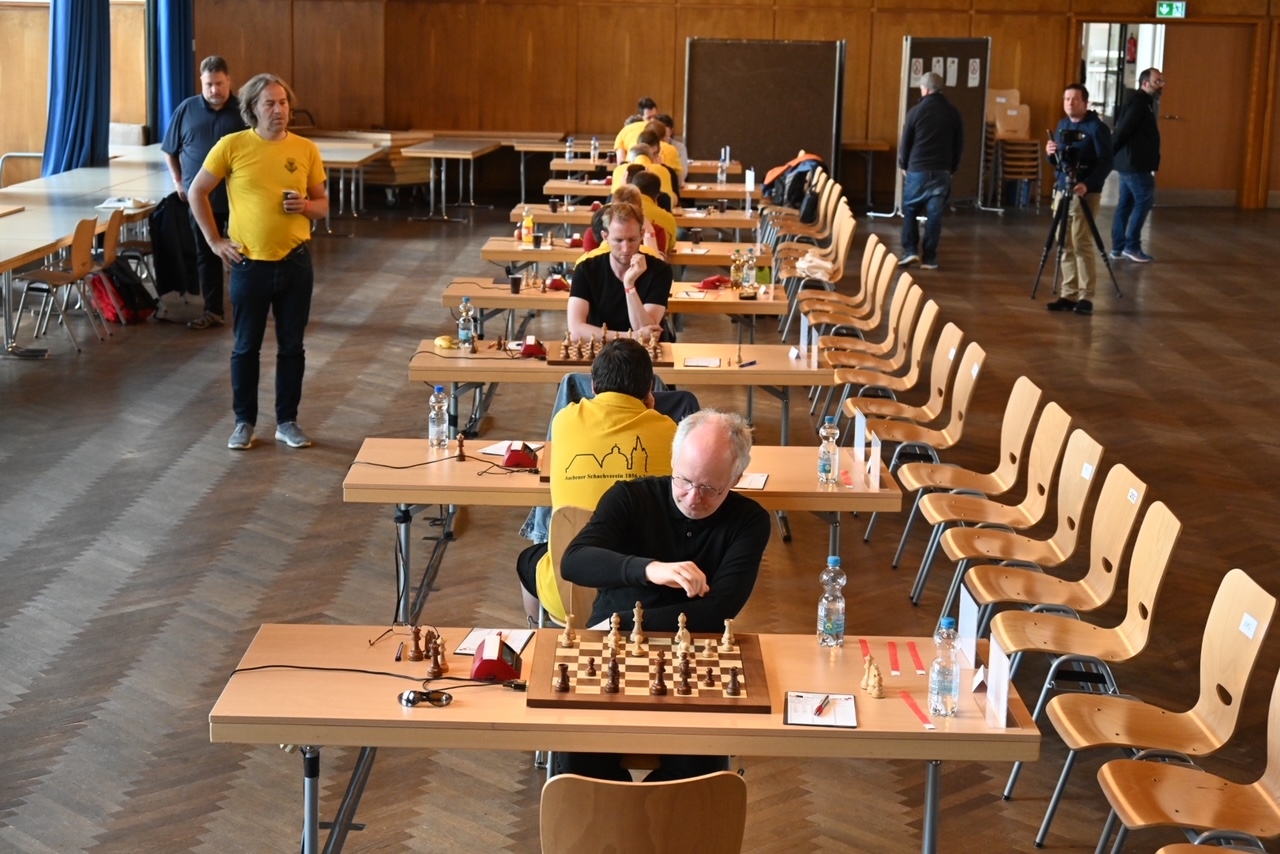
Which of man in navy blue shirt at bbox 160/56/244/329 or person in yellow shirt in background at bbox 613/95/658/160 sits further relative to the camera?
person in yellow shirt in background at bbox 613/95/658/160

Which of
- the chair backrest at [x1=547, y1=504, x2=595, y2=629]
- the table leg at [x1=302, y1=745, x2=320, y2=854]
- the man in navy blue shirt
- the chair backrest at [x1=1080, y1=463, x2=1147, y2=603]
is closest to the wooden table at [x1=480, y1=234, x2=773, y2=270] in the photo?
the man in navy blue shirt

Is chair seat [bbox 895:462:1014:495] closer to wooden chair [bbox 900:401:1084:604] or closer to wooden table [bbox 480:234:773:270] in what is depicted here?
wooden chair [bbox 900:401:1084:604]

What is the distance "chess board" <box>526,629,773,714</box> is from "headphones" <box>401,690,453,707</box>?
0.19 meters

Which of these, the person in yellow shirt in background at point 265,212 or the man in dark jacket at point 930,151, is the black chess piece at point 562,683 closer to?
the person in yellow shirt in background at point 265,212

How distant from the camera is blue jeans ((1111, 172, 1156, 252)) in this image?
14.2 meters

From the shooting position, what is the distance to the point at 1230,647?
3832mm

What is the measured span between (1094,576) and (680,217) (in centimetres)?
757

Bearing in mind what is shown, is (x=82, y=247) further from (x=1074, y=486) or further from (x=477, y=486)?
(x=1074, y=486)

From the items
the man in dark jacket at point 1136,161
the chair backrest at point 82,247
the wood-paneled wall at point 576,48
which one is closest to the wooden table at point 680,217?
the chair backrest at point 82,247

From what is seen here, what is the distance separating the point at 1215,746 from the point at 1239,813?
313mm

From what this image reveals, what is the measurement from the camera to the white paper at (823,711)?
3.30 metres

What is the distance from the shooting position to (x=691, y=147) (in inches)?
718

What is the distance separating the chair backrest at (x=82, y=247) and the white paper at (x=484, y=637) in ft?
22.0

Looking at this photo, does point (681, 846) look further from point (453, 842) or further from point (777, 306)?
point (777, 306)
